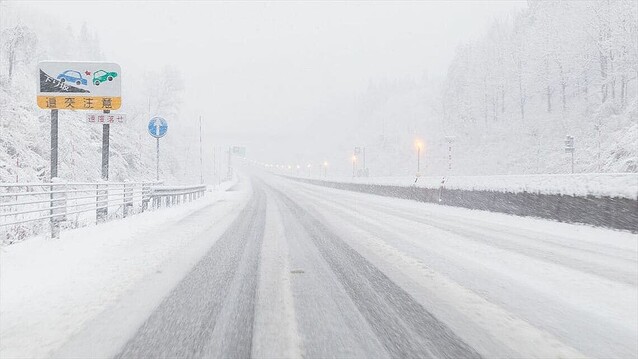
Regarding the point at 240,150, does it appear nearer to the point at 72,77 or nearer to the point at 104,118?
the point at 104,118

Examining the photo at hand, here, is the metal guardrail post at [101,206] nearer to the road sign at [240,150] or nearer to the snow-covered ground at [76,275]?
the snow-covered ground at [76,275]

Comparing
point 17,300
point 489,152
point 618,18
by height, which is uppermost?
point 618,18

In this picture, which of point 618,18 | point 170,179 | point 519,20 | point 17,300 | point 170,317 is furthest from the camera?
point 519,20

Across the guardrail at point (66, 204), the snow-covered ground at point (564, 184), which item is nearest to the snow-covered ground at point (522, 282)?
the snow-covered ground at point (564, 184)

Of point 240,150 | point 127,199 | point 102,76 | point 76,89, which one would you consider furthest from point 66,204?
point 240,150

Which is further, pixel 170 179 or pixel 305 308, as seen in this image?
pixel 170 179

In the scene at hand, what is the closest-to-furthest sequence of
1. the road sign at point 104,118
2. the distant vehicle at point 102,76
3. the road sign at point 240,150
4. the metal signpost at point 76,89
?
the metal signpost at point 76,89, the distant vehicle at point 102,76, the road sign at point 104,118, the road sign at point 240,150

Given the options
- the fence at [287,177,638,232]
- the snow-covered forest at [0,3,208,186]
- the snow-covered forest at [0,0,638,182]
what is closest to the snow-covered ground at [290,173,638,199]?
the fence at [287,177,638,232]

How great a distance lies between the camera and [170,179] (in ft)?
170

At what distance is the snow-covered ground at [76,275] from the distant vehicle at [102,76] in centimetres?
465

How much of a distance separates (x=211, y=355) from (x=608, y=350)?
265 centimetres

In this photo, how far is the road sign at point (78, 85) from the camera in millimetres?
10570

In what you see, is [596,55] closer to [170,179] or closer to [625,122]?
[625,122]

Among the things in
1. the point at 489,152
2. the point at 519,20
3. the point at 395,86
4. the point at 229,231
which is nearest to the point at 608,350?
the point at 229,231
